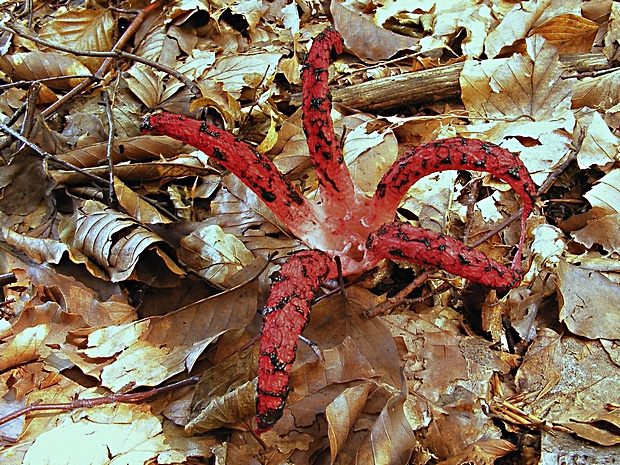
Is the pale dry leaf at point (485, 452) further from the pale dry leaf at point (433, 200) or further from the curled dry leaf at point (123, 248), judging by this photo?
the curled dry leaf at point (123, 248)

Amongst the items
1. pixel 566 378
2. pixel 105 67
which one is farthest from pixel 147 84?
pixel 566 378

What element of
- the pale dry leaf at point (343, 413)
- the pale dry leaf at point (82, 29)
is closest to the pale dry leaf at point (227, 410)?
the pale dry leaf at point (343, 413)

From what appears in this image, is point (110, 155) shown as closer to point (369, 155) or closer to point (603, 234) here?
point (369, 155)

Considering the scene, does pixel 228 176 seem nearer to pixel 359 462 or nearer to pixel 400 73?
pixel 400 73

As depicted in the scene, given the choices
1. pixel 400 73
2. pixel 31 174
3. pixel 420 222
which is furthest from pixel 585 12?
pixel 31 174

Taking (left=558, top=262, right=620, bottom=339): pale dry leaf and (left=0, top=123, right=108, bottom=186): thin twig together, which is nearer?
(left=558, top=262, right=620, bottom=339): pale dry leaf

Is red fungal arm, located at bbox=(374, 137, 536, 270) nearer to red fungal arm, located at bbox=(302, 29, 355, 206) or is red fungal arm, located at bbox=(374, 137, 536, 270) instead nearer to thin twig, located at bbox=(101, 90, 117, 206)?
red fungal arm, located at bbox=(302, 29, 355, 206)

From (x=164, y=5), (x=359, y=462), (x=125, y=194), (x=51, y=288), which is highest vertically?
(x=164, y=5)

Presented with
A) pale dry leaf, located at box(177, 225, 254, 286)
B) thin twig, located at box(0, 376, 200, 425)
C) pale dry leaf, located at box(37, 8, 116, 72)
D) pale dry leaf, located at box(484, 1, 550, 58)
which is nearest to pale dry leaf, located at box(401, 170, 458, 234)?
pale dry leaf, located at box(177, 225, 254, 286)
